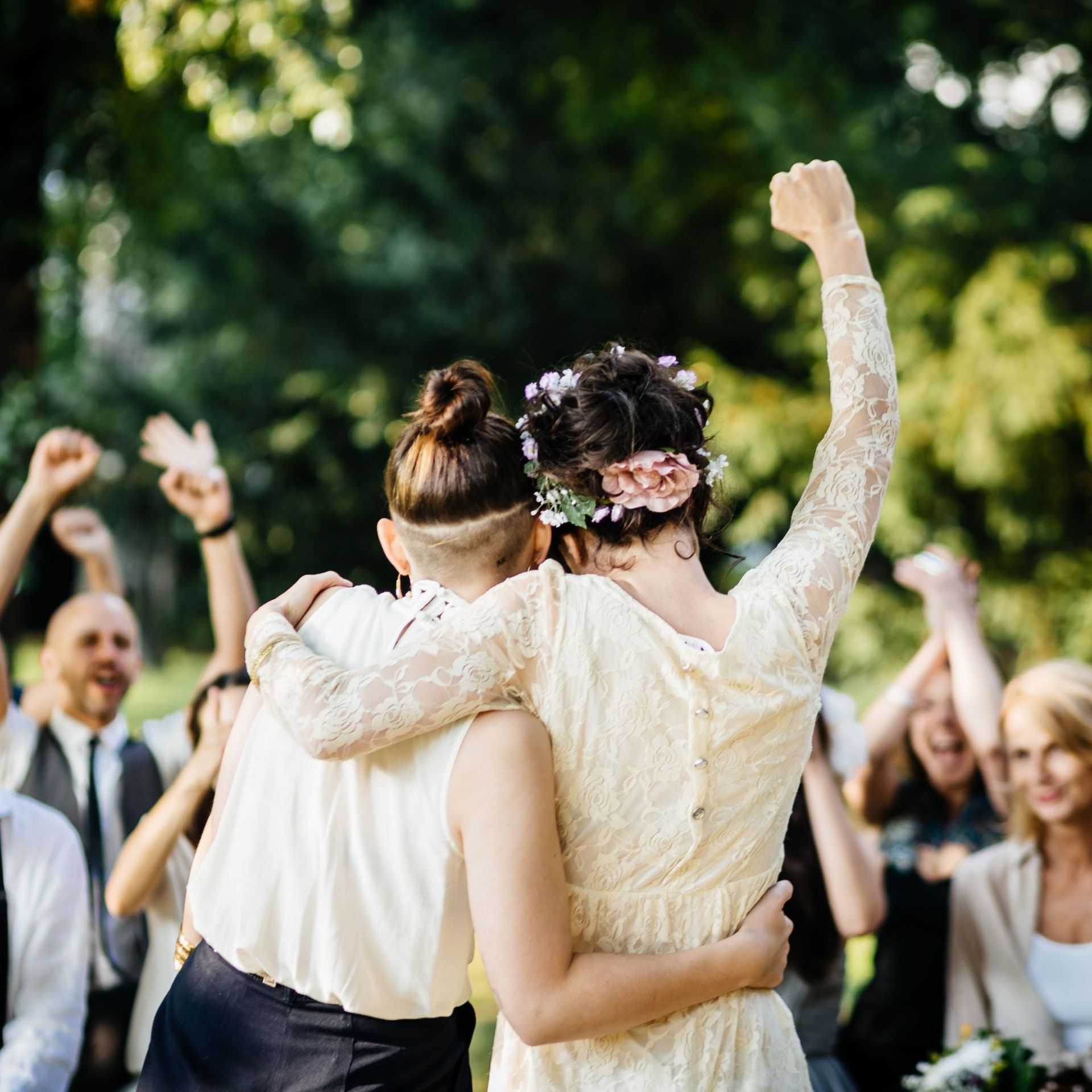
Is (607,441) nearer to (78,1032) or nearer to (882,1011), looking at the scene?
(78,1032)

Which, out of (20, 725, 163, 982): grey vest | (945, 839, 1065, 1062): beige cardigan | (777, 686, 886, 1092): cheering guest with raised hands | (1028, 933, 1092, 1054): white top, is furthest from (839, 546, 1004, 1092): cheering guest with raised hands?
(20, 725, 163, 982): grey vest

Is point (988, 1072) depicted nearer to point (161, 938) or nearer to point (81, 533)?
point (161, 938)

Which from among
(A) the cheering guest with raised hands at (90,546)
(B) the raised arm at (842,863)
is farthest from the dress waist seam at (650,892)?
(A) the cheering guest with raised hands at (90,546)

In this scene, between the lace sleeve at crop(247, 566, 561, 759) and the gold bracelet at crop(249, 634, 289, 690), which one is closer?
the lace sleeve at crop(247, 566, 561, 759)

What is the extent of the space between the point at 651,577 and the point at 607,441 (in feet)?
0.71

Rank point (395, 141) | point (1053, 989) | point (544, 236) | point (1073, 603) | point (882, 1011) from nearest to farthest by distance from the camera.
→ point (1053, 989) < point (882, 1011) < point (1073, 603) < point (395, 141) < point (544, 236)

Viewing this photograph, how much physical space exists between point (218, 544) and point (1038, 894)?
2462mm

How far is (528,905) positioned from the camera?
160 cm

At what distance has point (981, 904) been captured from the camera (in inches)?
129

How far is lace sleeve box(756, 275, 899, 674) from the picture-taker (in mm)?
1807

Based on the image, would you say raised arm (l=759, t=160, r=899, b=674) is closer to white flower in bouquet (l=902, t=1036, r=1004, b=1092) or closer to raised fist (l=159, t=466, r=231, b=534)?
white flower in bouquet (l=902, t=1036, r=1004, b=1092)

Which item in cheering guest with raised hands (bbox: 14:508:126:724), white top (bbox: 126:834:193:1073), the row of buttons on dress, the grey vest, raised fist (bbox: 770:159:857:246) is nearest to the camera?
the row of buttons on dress

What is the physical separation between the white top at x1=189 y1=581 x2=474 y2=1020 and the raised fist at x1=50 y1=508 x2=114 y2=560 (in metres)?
2.82

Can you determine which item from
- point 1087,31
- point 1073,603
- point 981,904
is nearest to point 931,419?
point 1073,603
